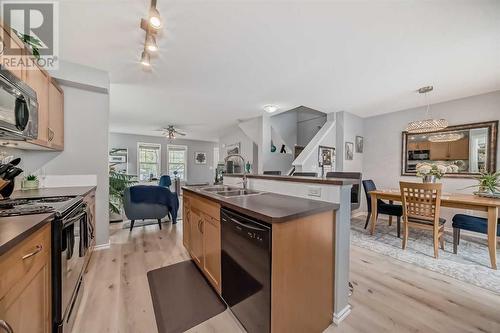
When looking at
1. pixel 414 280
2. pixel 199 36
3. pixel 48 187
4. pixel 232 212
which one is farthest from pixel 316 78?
pixel 48 187

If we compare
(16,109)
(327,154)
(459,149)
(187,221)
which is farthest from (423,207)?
(16,109)

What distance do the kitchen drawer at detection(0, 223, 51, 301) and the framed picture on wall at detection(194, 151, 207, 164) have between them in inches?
326

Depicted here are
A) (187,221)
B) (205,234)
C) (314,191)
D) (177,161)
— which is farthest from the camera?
(177,161)

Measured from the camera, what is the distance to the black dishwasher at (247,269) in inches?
45.6

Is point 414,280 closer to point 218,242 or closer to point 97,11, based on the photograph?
point 218,242

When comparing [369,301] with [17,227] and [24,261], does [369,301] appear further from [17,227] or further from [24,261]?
[17,227]

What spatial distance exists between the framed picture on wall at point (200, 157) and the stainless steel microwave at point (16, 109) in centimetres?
756

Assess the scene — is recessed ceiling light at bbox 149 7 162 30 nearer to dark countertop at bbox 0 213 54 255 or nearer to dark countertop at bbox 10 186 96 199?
dark countertop at bbox 0 213 54 255

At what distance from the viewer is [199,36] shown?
78.2 inches

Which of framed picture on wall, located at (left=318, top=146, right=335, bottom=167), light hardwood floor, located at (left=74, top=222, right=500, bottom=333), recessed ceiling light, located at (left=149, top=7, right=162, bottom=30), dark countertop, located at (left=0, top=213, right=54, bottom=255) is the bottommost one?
light hardwood floor, located at (left=74, top=222, right=500, bottom=333)

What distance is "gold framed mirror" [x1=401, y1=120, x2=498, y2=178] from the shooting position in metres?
3.39

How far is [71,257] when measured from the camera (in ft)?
4.65

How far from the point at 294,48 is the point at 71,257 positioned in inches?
109

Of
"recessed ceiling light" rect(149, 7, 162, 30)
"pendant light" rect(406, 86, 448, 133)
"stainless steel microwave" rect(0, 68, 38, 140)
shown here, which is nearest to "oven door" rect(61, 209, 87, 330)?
"stainless steel microwave" rect(0, 68, 38, 140)
